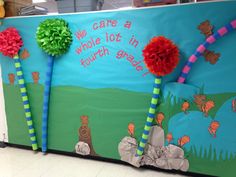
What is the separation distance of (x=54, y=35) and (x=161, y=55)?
1147mm

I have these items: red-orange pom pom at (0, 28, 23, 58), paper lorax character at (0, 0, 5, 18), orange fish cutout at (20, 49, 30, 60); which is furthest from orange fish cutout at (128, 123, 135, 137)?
paper lorax character at (0, 0, 5, 18)

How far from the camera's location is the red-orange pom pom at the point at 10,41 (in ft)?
7.78

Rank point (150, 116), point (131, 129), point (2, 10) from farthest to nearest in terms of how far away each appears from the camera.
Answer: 1. point (2, 10)
2. point (131, 129)
3. point (150, 116)

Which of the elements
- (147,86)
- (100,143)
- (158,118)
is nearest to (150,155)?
(158,118)

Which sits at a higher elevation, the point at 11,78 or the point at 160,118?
the point at 11,78

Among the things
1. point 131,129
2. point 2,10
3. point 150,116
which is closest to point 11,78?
point 2,10

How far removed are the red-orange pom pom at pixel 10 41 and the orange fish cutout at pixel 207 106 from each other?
2095 millimetres

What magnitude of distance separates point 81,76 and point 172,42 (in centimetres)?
101

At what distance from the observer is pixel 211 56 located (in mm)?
1869

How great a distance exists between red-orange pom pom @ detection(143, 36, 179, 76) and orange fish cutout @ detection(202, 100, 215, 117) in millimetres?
451

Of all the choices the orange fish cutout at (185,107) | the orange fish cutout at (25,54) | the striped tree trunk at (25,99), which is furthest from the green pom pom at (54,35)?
the orange fish cutout at (185,107)

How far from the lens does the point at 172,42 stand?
1945 mm

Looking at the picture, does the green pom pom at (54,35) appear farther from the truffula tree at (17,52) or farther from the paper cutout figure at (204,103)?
the paper cutout figure at (204,103)

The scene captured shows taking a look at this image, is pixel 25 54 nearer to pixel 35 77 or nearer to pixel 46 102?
pixel 35 77
